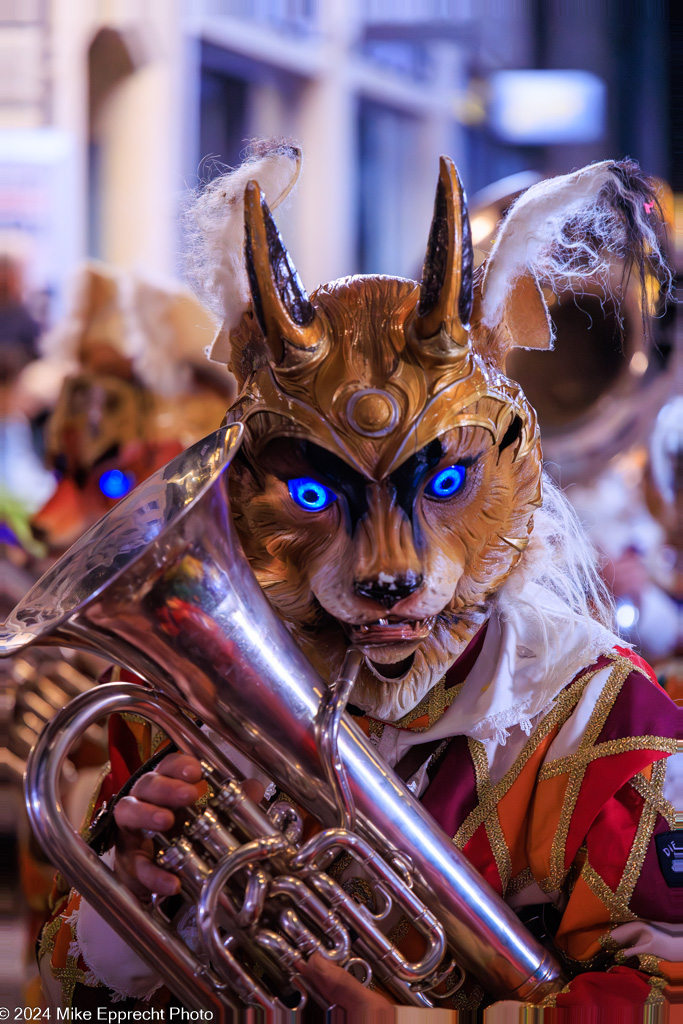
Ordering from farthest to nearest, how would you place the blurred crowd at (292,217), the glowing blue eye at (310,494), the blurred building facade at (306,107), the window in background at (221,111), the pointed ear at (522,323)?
the window in background at (221,111), the blurred building facade at (306,107), the blurred crowd at (292,217), the pointed ear at (522,323), the glowing blue eye at (310,494)

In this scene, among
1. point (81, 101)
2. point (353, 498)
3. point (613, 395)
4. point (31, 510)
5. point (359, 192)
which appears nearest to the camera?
point (353, 498)

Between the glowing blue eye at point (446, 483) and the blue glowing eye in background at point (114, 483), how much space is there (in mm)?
2386

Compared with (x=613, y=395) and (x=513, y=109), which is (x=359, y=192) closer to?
(x=513, y=109)

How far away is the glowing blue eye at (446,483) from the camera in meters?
1.23

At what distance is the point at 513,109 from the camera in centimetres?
511

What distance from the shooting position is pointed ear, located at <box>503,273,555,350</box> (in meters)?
1.39

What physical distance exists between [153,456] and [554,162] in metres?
3.17

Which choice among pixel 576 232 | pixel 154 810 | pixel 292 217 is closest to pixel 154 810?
→ pixel 154 810

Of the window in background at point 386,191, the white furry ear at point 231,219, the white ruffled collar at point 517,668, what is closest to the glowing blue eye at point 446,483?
the white ruffled collar at point 517,668

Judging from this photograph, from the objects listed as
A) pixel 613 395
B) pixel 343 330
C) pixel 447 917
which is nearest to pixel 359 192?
pixel 613 395

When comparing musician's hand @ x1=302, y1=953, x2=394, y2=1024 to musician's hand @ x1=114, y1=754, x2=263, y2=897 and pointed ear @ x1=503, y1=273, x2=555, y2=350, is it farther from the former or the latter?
pointed ear @ x1=503, y1=273, x2=555, y2=350

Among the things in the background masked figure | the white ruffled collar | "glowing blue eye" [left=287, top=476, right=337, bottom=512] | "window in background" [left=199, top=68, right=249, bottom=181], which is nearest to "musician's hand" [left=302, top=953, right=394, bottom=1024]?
the background masked figure

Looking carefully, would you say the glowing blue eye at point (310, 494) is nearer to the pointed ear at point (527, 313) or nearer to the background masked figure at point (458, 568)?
the background masked figure at point (458, 568)

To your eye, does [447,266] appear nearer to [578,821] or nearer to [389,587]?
[389,587]
